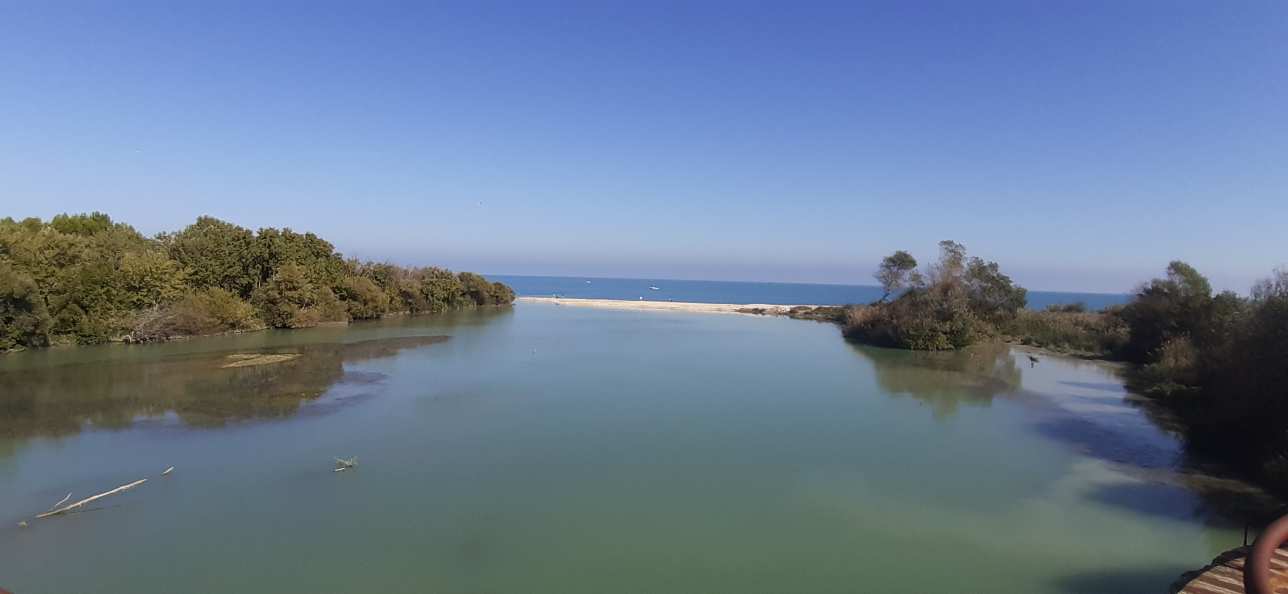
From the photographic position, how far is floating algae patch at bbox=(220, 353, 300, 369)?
19.7 metres

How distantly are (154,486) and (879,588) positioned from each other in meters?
9.94

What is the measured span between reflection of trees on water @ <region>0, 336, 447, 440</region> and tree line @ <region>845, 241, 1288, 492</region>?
1869 centimetres

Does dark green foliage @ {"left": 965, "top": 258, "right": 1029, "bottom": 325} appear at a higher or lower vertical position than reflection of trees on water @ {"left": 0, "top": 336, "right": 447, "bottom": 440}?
higher

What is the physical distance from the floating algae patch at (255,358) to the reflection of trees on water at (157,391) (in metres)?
0.25

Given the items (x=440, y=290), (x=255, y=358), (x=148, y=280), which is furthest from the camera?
(x=440, y=290)

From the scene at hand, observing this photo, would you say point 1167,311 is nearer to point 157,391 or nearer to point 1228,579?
point 1228,579

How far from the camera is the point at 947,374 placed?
21.4 m

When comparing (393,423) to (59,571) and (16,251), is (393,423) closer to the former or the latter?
(59,571)

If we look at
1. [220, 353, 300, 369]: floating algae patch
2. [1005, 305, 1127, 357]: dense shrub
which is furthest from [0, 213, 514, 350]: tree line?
[1005, 305, 1127, 357]: dense shrub

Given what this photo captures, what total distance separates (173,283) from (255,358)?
9213 millimetres

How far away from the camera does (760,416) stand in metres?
14.5

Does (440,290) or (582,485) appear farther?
(440,290)

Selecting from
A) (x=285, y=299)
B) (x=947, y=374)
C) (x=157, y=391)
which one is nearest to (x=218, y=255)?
(x=285, y=299)

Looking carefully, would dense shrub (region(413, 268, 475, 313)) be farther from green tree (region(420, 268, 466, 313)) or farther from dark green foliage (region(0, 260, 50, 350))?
dark green foliage (region(0, 260, 50, 350))
